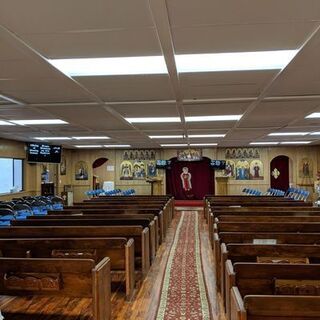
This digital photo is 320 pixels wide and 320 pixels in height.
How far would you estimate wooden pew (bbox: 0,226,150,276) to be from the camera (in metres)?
5.06

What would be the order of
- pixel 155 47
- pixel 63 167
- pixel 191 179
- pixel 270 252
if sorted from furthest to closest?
pixel 191 179
pixel 63 167
pixel 270 252
pixel 155 47

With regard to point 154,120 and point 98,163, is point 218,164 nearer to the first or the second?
point 98,163

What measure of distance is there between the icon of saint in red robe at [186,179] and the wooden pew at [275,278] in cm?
1658

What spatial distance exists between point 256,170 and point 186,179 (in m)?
3.53

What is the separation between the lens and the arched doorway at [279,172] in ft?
61.6

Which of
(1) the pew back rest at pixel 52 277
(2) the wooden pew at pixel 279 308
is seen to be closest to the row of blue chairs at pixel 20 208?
(1) the pew back rest at pixel 52 277

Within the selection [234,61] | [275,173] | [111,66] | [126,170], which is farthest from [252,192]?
[111,66]

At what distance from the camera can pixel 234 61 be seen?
381 cm

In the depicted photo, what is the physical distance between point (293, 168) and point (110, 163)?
8430 mm

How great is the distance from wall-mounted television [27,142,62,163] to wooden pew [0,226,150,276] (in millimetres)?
7990

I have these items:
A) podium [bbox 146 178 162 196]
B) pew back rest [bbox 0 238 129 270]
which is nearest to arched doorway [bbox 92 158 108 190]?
podium [bbox 146 178 162 196]

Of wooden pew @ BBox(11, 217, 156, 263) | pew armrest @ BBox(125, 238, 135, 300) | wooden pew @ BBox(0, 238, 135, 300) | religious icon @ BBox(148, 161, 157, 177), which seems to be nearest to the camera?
pew armrest @ BBox(125, 238, 135, 300)

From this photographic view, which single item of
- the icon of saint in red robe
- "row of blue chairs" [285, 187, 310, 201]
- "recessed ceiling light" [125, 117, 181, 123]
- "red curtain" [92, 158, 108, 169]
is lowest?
"row of blue chairs" [285, 187, 310, 201]

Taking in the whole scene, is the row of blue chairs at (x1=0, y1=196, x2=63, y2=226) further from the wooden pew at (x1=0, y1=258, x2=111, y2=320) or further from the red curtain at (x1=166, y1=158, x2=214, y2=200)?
the red curtain at (x1=166, y1=158, x2=214, y2=200)
